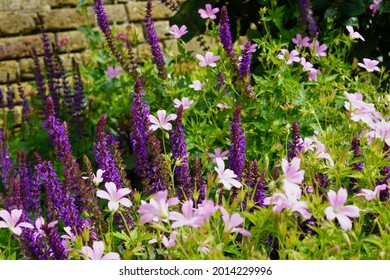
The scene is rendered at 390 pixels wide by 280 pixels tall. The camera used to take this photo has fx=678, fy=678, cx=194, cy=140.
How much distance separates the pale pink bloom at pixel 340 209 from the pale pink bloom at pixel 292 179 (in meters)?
0.08

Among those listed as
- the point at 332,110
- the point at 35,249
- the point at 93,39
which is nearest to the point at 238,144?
the point at 332,110

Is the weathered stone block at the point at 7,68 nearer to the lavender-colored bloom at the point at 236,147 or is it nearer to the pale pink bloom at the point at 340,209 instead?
the lavender-colored bloom at the point at 236,147

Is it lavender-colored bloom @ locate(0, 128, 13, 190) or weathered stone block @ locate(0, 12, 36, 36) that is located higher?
weathered stone block @ locate(0, 12, 36, 36)

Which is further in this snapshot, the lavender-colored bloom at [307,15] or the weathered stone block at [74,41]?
the weathered stone block at [74,41]

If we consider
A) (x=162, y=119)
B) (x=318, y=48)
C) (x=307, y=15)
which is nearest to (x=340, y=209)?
(x=162, y=119)

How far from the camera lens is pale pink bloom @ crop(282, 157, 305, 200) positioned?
60.3 inches

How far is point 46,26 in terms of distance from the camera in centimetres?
479

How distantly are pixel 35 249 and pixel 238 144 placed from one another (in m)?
0.71

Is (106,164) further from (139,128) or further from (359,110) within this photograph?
(359,110)

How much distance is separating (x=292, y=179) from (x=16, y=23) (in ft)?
11.6

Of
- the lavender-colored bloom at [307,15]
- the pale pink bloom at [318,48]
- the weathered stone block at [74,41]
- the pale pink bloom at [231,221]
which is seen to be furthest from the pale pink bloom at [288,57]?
the weathered stone block at [74,41]

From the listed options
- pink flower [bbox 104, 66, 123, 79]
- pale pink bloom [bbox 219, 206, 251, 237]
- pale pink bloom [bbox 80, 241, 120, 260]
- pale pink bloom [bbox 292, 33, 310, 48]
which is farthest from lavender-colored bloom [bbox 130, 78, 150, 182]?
pink flower [bbox 104, 66, 123, 79]

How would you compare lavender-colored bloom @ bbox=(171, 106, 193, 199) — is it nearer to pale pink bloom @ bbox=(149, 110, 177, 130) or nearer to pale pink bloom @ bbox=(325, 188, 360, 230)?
pale pink bloom @ bbox=(149, 110, 177, 130)

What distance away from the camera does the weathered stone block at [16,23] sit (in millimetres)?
4637
